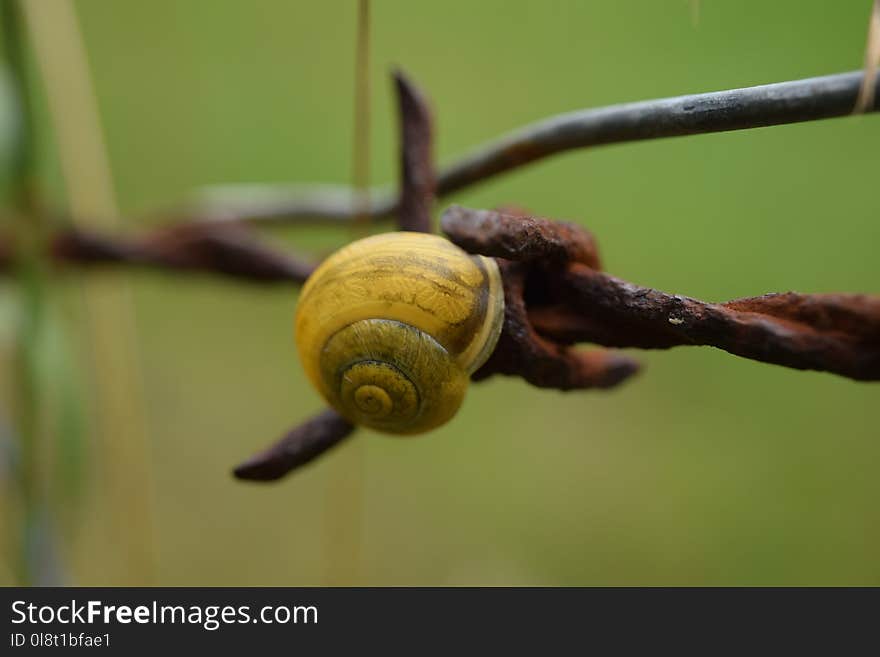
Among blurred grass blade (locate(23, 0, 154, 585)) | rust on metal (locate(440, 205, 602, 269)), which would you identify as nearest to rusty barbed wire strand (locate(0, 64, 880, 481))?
rust on metal (locate(440, 205, 602, 269))

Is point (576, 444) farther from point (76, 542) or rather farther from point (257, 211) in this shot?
point (76, 542)

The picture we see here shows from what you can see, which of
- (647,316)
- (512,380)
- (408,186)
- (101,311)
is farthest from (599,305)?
(101,311)

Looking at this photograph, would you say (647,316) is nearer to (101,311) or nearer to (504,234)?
(504,234)

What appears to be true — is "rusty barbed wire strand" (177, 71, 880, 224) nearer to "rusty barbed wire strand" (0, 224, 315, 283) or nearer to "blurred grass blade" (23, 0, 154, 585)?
"rusty barbed wire strand" (0, 224, 315, 283)

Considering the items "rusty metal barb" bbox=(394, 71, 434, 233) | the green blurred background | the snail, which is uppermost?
"rusty metal barb" bbox=(394, 71, 434, 233)

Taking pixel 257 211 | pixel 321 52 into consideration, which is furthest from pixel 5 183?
pixel 321 52
